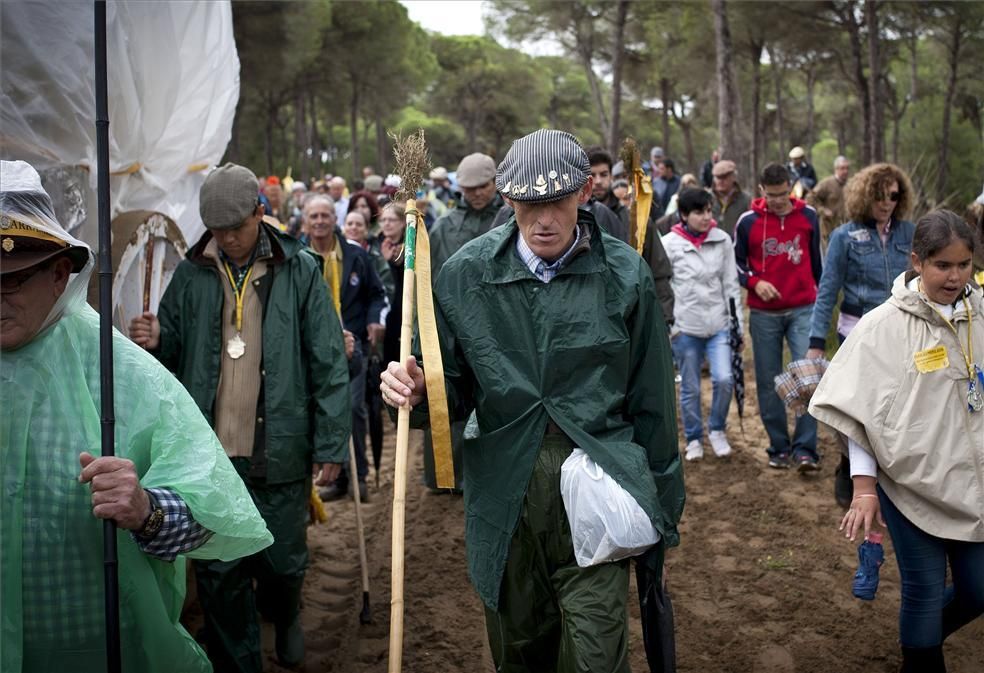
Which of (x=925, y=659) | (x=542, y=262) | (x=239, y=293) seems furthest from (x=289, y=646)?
(x=925, y=659)

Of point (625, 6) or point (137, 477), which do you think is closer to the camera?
point (137, 477)

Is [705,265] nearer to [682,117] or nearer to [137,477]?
[137,477]

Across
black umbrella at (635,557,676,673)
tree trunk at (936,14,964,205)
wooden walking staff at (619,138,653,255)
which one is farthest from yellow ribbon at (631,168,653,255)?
tree trunk at (936,14,964,205)

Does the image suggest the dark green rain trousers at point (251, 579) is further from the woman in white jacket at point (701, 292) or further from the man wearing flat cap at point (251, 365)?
the woman in white jacket at point (701, 292)

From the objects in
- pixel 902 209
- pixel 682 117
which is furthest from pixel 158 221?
pixel 682 117

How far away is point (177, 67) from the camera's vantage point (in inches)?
232

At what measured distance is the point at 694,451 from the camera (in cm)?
817

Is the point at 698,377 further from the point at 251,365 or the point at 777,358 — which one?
the point at 251,365

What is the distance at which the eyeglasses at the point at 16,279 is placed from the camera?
8.20 feet

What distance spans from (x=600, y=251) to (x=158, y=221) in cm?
286

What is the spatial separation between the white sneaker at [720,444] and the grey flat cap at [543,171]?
5.23 metres

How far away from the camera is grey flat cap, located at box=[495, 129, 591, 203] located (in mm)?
3285

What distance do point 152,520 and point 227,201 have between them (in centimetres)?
229

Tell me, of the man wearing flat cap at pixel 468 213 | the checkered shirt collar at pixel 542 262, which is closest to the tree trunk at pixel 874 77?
the man wearing flat cap at pixel 468 213
